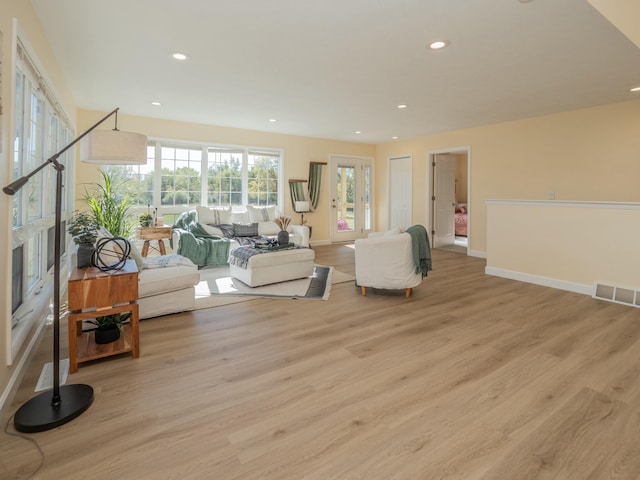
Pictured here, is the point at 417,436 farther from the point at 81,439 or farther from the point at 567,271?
the point at 567,271

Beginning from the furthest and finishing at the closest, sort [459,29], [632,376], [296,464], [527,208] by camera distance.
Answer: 1. [527,208]
2. [459,29]
3. [632,376]
4. [296,464]

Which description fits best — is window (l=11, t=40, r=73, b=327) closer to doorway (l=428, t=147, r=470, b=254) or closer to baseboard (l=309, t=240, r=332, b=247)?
baseboard (l=309, t=240, r=332, b=247)

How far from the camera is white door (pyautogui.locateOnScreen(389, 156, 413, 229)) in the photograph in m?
8.12

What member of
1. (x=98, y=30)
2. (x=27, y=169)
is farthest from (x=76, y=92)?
(x=27, y=169)

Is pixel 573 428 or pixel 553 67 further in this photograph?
pixel 553 67

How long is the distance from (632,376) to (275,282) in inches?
136

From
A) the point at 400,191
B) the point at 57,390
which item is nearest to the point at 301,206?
the point at 400,191

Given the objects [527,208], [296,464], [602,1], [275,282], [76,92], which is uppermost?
[76,92]

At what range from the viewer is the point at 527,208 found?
4.64 metres

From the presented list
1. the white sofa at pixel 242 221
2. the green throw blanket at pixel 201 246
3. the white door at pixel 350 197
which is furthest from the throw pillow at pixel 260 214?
the white door at pixel 350 197

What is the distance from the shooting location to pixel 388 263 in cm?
390

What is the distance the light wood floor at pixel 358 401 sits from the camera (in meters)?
1.49

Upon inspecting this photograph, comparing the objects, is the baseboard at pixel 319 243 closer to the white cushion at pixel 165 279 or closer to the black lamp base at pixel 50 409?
the white cushion at pixel 165 279

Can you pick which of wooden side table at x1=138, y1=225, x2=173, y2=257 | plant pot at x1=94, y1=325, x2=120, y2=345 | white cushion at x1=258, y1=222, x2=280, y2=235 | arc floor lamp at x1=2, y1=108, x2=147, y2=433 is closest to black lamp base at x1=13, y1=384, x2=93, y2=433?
arc floor lamp at x1=2, y1=108, x2=147, y2=433
